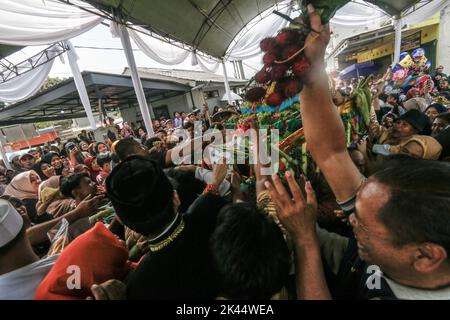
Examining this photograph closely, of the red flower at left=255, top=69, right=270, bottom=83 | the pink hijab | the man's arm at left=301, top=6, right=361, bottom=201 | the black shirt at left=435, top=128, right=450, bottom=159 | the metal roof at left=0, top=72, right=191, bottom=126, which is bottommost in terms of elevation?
Result: the black shirt at left=435, top=128, right=450, bottom=159

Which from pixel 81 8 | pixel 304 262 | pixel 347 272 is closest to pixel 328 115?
pixel 304 262

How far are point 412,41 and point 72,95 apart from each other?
19123 mm

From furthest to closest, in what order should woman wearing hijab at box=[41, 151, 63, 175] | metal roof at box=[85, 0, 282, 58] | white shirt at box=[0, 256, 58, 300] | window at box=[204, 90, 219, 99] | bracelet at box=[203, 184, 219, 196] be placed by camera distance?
window at box=[204, 90, 219, 99] → woman wearing hijab at box=[41, 151, 63, 175] → metal roof at box=[85, 0, 282, 58] → bracelet at box=[203, 184, 219, 196] → white shirt at box=[0, 256, 58, 300]

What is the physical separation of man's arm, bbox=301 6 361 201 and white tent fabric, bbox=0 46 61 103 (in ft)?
26.1

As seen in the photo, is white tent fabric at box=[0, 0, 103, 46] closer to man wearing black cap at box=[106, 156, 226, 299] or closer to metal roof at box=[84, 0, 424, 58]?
metal roof at box=[84, 0, 424, 58]

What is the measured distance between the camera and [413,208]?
0.63 m

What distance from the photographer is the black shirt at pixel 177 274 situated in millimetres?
830

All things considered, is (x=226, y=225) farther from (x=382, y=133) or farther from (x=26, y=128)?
(x=26, y=128)

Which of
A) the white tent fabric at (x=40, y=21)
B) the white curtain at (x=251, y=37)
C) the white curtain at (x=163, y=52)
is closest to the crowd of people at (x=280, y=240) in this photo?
the white tent fabric at (x=40, y=21)

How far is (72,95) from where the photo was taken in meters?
10.9

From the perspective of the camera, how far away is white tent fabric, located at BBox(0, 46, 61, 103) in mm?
5812

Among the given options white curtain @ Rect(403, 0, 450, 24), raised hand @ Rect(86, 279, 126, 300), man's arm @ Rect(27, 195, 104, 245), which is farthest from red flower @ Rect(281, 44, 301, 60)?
white curtain @ Rect(403, 0, 450, 24)

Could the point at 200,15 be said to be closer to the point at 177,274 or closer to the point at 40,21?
the point at 40,21

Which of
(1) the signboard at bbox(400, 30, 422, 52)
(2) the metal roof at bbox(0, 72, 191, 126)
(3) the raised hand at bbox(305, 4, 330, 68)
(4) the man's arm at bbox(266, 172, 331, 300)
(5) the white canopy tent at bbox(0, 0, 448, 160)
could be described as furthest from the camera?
(1) the signboard at bbox(400, 30, 422, 52)
